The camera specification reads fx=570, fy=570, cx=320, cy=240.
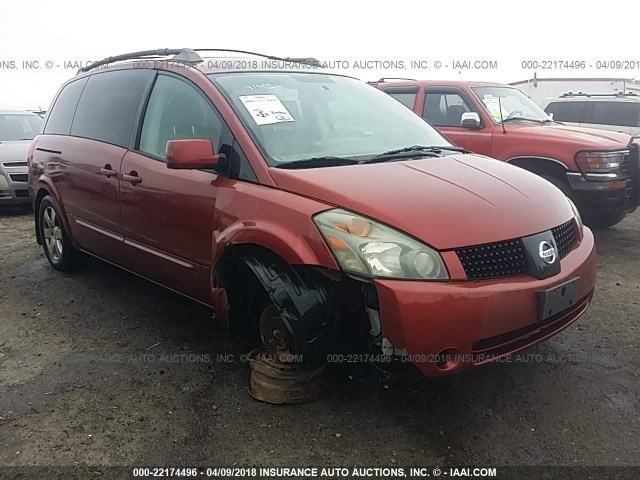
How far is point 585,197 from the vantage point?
5852 millimetres

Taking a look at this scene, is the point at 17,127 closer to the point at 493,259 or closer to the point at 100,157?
the point at 100,157

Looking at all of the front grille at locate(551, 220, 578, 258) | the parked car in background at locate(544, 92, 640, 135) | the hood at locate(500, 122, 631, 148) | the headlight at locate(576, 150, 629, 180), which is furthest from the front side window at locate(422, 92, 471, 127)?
the parked car in background at locate(544, 92, 640, 135)

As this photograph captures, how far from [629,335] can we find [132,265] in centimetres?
329

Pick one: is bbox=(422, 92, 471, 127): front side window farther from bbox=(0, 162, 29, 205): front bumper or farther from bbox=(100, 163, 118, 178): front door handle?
bbox=(0, 162, 29, 205): front bumper

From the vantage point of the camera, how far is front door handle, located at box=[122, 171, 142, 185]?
3534mm

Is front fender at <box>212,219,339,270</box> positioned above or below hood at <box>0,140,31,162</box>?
above

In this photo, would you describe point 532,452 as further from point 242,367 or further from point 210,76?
point 210,76

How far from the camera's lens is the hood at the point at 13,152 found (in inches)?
318

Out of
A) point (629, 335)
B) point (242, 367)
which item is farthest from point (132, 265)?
point (629, 335)

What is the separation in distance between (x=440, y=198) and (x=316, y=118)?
3.42ft

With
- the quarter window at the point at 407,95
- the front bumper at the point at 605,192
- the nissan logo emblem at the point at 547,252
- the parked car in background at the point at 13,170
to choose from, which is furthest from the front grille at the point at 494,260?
the parked car in background at the point at 13,170

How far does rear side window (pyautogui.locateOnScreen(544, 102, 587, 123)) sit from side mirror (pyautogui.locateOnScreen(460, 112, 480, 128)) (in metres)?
6.30

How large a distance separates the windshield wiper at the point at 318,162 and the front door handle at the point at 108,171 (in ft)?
4.79

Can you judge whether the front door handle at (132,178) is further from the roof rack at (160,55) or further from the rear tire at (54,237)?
the rear tire at (54,237)
